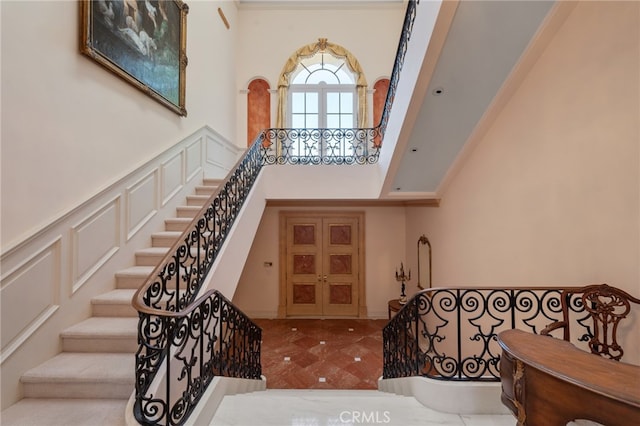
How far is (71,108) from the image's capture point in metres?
2.42

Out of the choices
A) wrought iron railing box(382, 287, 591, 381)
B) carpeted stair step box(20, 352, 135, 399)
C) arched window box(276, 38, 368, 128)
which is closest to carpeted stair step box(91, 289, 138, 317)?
carpeted stair step box(20, 352, 135, 399)

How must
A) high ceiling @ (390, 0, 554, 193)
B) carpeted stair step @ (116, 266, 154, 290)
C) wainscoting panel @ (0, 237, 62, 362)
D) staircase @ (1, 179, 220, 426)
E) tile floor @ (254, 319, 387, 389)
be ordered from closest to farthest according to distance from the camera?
staircase @ (1, 179, 220, 426) < wainscoting panel @ (0, 237, 62, 362) < high ceiling @ (390, 0, 554, 193) < carpeted stair step @ (116, 266, 154, 290) < tile floor @ (254, 319, 387, 389)

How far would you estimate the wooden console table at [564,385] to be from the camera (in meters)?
1.00

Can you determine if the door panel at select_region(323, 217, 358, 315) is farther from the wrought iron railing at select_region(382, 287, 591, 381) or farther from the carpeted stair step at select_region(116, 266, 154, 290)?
the carpeted stair step at select_region(116, 266, 154, 290)

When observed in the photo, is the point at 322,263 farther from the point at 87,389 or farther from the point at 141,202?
the point at 87,389

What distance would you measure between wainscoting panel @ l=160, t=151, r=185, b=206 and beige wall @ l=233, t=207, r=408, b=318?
2.55 meters

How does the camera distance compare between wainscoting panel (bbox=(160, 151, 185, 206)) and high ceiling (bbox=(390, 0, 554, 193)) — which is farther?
wainscoting panel (bbox=(160, 151, 185, 206))

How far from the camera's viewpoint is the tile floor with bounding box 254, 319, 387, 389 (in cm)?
388

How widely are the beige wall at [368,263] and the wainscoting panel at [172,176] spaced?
8.37 feet

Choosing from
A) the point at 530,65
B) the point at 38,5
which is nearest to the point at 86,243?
the point at 38,5

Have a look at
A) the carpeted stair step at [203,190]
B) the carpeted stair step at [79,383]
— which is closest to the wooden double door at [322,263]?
the carpeted stair step at [203,190]

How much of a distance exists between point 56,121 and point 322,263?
507cm

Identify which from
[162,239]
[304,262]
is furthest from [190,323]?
[304,262]

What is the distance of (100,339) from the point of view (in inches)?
84.7
